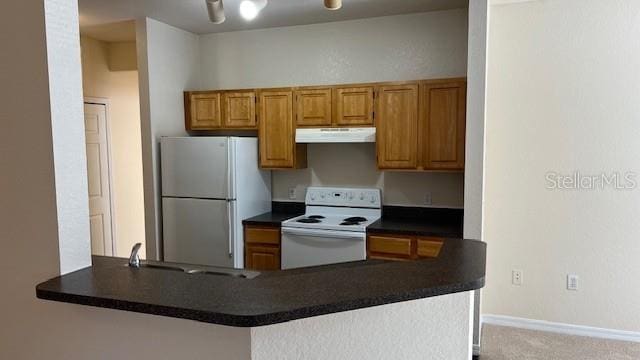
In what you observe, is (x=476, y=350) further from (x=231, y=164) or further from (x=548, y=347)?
(x=231, y=164)

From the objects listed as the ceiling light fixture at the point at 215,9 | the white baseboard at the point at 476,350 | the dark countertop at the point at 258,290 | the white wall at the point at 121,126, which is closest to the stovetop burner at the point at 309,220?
the white baseboard at the point at 476,350

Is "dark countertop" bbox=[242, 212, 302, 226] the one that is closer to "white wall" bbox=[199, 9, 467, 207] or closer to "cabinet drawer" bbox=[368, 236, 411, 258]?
"white wall" bbox=[199, 9, 467, 207]

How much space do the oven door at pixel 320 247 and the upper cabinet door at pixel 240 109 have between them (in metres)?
1.11

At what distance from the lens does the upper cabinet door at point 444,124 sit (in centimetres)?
354

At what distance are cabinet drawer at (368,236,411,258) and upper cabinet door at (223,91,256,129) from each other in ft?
5.24

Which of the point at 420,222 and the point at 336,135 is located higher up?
the point at 336,135

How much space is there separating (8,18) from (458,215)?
11.3 ft

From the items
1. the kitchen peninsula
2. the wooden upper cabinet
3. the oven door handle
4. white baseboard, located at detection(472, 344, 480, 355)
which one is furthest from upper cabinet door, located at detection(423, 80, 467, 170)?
the kitchen peninsula

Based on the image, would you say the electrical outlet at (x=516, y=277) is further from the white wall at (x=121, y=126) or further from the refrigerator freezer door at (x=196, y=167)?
the white wall at (x=121, y=126)

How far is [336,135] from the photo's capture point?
3908mm

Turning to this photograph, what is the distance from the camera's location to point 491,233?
383 centimetres

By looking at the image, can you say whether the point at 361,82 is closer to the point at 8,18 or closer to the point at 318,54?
the point at 318,54

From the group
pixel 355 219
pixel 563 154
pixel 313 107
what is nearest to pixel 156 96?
pixel 313 107

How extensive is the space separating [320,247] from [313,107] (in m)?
1.25
